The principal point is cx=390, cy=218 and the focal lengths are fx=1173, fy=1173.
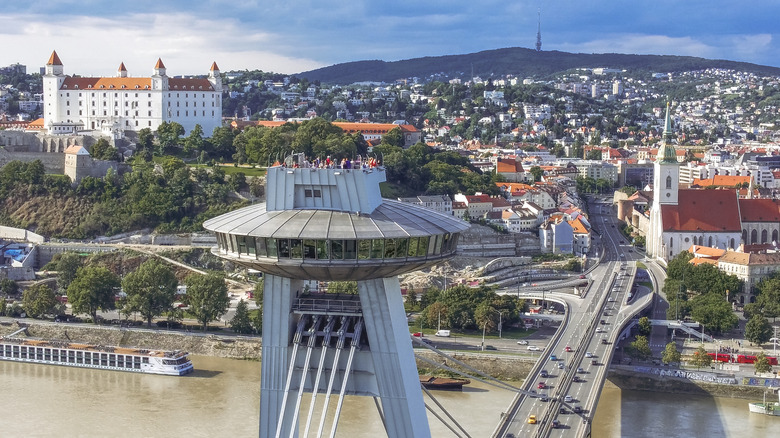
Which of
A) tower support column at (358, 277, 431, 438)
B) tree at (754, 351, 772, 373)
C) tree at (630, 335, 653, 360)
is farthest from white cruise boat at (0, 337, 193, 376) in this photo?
tower support column at (358, 277, 431, 438)

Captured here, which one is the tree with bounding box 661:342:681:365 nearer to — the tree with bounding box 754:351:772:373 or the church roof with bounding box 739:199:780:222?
the tree with bounding box 754:351:772:373

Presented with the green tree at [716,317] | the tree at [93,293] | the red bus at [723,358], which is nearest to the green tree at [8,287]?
the tree at [93,293]

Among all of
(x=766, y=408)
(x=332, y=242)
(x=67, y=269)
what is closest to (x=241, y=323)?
(x=67, y=269)

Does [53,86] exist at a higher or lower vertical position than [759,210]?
higher

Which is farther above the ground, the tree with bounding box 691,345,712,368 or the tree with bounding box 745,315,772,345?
the tree with bounding box 745,315,772,345

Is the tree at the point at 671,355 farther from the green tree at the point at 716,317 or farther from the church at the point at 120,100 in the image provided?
the church at the point at 120,100

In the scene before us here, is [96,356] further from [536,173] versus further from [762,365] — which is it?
[536,173]
